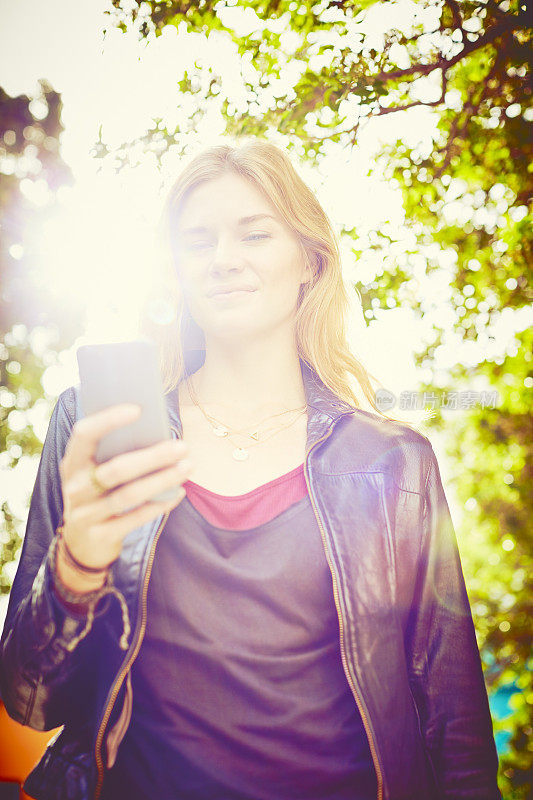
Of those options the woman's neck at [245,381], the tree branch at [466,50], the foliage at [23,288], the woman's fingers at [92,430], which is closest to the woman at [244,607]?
the woman's fingers at [92,430]

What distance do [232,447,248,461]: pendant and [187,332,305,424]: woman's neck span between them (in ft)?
0.69

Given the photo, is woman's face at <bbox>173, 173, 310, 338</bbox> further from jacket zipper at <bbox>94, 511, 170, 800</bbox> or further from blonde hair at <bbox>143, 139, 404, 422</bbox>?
jacket zipper at <bbox>94, 511, 170, 800</bbox>

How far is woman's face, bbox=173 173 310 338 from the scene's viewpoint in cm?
211

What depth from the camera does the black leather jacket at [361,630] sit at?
1576 millimetres

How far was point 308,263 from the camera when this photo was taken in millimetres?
2568

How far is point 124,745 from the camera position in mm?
1686

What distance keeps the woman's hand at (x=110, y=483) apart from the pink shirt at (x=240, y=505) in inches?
19.4

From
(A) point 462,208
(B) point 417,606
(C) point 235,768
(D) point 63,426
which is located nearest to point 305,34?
(A) point 462,208

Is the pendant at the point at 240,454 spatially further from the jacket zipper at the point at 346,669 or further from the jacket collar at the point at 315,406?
the jacket zipper at the point at 346,669

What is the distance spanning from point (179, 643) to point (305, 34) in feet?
10.3

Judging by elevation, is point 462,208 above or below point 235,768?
above

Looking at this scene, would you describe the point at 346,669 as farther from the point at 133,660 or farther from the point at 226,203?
the point at 226,203

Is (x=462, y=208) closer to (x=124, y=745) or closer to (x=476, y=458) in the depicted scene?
(x=476, y=458)

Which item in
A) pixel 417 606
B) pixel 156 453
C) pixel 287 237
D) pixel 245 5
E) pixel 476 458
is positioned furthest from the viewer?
pixel 476 458
